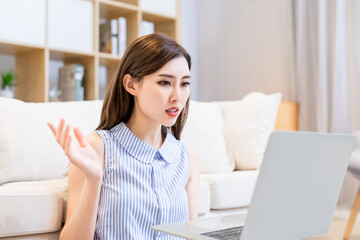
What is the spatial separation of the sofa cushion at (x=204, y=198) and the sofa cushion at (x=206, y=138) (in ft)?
1.18

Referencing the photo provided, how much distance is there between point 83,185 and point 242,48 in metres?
3.05

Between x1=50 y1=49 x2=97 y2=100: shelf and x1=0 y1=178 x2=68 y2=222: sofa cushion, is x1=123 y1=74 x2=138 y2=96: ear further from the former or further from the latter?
x1=50 y1=49 x2=97 y2=100: shelf

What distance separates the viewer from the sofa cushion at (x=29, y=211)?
130 centimetres

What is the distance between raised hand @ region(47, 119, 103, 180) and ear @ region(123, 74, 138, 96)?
317mm

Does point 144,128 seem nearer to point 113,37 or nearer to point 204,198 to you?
point 204,198

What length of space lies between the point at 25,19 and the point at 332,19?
212 cm

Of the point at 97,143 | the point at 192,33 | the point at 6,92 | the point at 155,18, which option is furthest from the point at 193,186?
the point at 192,33

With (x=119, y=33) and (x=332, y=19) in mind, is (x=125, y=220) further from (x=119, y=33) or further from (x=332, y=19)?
(x=332, y=19)

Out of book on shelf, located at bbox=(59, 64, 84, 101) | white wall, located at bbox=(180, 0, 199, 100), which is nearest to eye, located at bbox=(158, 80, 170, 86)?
book on shelf, located at bbox=(59, 64, 84, 101)

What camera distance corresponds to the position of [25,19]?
2.89m

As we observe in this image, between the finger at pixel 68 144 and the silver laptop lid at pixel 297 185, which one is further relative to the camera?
the finger at pixel 68 144

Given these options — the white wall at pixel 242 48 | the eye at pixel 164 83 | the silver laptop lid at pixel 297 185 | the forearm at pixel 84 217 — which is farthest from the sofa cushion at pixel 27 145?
the white wall at pixel 242 48

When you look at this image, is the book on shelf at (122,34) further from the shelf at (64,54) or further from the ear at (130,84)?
the ear at (130,84)

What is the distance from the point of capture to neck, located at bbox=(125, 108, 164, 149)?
1318mm
